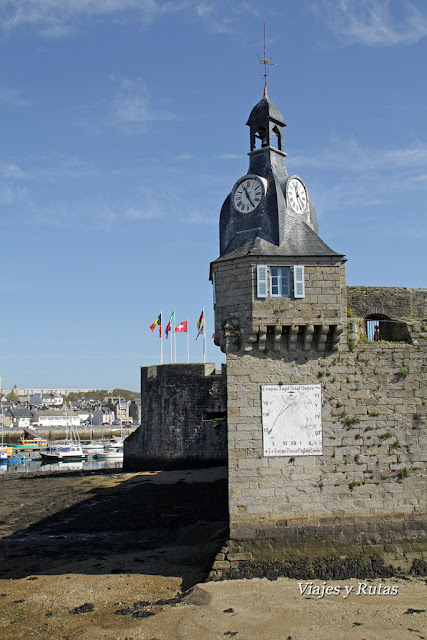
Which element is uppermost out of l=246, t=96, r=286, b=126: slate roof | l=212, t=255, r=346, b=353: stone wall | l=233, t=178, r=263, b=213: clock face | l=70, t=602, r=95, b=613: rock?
l=246, t=96, r=286, b=126: slate roof

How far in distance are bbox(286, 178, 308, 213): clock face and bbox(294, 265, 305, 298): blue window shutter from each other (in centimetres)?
229

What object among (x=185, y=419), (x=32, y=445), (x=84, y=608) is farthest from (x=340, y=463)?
(x=32, y=445)

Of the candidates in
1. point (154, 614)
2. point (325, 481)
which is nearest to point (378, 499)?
point (325, 481)

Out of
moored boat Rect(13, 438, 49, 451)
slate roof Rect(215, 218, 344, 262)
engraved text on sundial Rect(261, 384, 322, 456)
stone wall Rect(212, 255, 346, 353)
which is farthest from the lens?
moored boat Rect(13, 438, 49, 451)

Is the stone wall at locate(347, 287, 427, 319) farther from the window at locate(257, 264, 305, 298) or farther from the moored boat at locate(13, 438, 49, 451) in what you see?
the moored boat at locate(13, 438, 49, 451)

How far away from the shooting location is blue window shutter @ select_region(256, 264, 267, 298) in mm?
12852

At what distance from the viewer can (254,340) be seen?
12.7 metres

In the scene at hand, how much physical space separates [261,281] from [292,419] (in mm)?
3355

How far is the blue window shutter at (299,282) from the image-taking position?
12867 mm

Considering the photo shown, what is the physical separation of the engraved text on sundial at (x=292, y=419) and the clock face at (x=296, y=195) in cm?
499

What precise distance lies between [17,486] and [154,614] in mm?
22413

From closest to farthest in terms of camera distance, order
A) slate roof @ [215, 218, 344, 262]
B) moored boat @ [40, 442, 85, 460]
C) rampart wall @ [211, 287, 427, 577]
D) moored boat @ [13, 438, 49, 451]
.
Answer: rampart wall @ [211, 287, 427, 577]
slate roof @ [215, 218, 344, 262]
moored boat @ [40, 442, 85, 460]
moored boat @ [13, 438, 49, 451]

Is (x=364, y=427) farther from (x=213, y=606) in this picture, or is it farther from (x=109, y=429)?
(x=109, y=429)

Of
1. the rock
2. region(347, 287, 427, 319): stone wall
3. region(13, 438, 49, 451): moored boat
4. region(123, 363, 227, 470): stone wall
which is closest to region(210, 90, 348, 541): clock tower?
the rock
